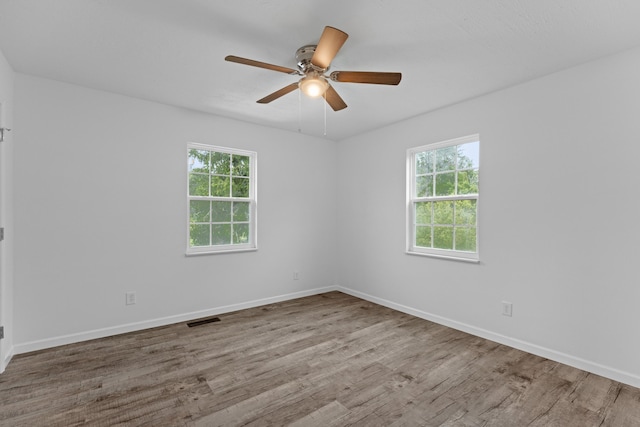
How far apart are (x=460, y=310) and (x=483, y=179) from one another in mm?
1472

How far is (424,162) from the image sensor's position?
3916 mm

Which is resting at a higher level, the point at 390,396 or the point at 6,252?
the point at 6,252

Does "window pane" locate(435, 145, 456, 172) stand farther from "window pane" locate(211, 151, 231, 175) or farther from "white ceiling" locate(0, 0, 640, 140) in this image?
"window pane" locate(211, 151, 231, 175)

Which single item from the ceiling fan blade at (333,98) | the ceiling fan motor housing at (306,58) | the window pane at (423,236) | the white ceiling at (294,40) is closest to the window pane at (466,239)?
the window pane at (423,236)

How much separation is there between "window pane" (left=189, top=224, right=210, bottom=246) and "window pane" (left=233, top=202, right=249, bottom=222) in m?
0.42

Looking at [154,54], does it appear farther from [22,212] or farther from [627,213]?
[627,213]

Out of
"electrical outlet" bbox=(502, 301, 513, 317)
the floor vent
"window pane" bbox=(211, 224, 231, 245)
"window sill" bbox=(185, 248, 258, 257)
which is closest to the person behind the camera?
"electrical outlet" bbox=(502, 301, 513, 317)

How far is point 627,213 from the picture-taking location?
92.3 inches

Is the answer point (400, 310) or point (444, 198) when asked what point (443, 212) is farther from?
point (400, 310)

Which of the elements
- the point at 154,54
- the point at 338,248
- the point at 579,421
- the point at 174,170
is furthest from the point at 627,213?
the point at 174,170

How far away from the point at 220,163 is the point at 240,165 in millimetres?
282

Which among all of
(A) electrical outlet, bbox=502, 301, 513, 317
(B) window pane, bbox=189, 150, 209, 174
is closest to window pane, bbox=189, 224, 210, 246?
(B) window pane, bbox=189, 150, 209, 174

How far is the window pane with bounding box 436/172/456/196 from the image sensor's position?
11.8ft

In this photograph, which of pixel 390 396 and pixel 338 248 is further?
pixel 338 248
